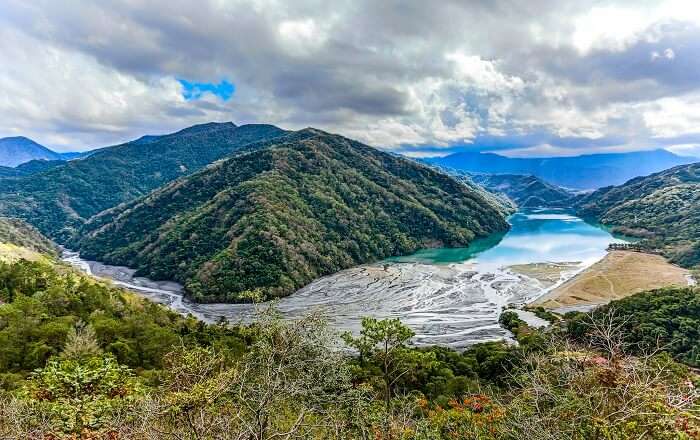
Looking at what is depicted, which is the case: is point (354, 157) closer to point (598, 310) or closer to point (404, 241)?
point (404, 241)

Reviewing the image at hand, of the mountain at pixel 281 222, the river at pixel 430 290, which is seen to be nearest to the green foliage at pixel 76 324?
the river at pixel 430 290

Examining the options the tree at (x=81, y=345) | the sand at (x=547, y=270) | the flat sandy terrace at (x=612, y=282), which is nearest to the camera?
the tree at (x=81, y=345)

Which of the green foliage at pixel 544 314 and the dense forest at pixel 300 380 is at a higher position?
Result: the dense forest at pixel 300 380

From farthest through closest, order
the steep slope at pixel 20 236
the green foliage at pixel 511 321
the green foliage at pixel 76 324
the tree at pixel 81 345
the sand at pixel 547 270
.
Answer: the steep slope at pixel 20 236 → the sand at pixel 547 270 → the green foliage at pixel 511 321 → the green foliage at pixel 76 324 → the tree at pixel 81 345

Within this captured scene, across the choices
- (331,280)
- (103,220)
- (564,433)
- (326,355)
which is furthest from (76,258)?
(564,433)

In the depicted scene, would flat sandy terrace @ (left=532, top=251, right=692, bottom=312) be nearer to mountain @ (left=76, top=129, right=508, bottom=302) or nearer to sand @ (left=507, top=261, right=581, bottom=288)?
sand @ (left=507, top=261, right=581, bottom=288)

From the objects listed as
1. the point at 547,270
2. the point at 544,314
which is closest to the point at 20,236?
the point at 544,314

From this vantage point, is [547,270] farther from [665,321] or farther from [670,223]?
[670,223]

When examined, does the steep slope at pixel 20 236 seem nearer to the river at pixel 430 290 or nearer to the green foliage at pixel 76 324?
the river at pixel 430 290
